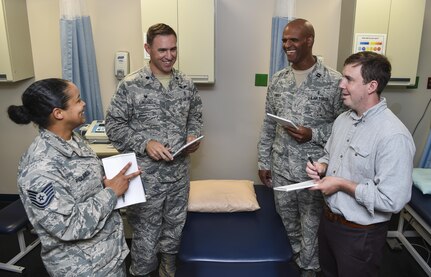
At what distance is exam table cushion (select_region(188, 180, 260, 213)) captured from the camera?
2383 mm

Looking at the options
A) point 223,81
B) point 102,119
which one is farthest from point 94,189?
point 223,81

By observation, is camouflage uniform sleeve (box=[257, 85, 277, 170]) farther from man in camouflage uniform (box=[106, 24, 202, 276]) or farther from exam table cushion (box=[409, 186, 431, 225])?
exam table cushion (box=[409, 186, 431, 225])

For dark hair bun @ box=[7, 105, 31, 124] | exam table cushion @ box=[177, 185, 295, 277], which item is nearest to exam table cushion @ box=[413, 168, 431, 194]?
exam table cushion @ box=[177, 185, 295, 277]

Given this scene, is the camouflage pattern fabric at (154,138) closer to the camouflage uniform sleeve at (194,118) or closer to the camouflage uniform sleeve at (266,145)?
the camouflage uniform sleeve at (194,118)

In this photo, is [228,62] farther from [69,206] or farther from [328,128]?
[69,206]

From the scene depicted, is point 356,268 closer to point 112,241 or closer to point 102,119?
point 112,241

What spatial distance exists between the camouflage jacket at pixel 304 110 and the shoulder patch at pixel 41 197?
131cm

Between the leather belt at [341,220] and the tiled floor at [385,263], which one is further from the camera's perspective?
the tiled floor at [385,263]

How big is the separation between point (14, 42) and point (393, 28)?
2.86m

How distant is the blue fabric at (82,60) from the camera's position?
2.72m

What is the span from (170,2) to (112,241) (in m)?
1.77

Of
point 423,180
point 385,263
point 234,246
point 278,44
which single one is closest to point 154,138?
point 234,246

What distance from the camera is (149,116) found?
2.06 meters

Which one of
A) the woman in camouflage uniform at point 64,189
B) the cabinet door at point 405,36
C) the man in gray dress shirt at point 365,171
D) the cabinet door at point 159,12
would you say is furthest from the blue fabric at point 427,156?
the woman in camouflage uniform at point 64,189
